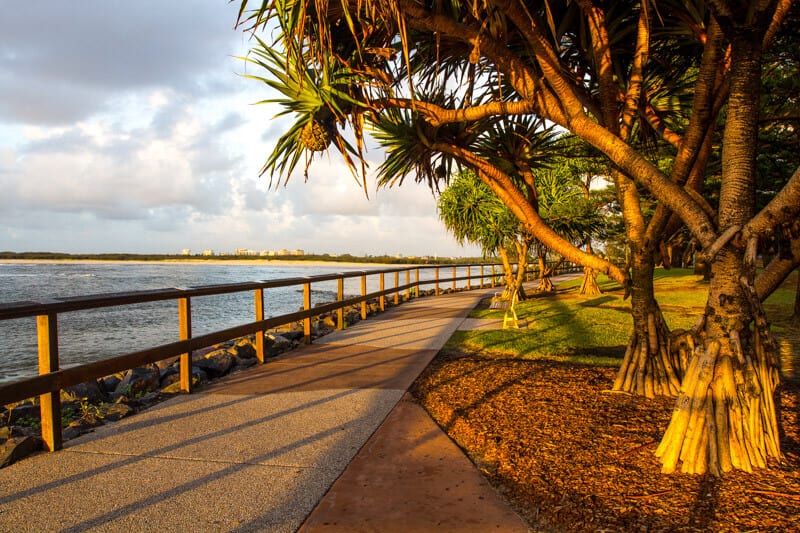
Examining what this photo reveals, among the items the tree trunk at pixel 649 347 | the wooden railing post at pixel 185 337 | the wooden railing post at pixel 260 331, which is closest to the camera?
the tree trunk at pixel 649 347

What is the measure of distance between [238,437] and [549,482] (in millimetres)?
2290

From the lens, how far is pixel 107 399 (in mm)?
6172

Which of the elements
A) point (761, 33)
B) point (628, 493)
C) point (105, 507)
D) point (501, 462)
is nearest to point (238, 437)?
point (105, 507)

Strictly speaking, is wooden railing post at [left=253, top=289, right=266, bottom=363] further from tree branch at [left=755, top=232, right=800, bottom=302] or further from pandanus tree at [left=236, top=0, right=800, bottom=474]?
tree branch at [left=755, top=232, right=800, bottom=302]

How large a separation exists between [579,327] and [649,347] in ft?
17.2

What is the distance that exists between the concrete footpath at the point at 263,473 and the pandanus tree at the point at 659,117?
1530 millimetres

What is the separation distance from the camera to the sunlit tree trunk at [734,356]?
10.00 ft

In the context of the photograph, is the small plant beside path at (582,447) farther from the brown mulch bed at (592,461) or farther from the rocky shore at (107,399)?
the rocky shore at (107,399)

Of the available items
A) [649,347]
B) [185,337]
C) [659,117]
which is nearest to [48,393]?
[185,337]

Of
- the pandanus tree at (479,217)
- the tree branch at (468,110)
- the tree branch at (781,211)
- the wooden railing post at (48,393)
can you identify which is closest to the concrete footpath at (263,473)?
the wooden railing post at (48,393)

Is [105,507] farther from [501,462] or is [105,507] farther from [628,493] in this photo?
[628,493]

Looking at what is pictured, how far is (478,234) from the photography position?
18.5 m

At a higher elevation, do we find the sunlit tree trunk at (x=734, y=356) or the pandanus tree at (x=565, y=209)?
the pandanus tree at (x=565, y=209)

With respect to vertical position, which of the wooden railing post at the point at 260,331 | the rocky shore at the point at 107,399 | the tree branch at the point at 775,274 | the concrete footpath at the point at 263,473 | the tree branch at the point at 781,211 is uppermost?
the tree branch at the point at 781,211
